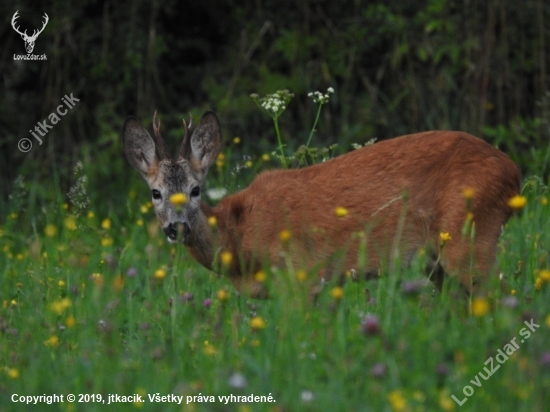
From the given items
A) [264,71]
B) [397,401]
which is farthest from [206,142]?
[397,401]

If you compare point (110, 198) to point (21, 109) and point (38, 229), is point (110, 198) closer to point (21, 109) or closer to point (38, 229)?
point (38, 229)

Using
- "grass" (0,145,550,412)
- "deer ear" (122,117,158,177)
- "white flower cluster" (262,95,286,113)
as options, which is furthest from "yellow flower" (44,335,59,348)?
"white flower cluster" (262,95,286,113)

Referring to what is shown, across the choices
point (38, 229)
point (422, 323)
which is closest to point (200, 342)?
point (422, 323)

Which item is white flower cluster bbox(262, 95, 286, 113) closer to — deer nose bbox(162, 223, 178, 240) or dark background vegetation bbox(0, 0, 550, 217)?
deer nose bbox(162, 223, 178, 240)

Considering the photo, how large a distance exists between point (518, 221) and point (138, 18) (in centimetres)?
406

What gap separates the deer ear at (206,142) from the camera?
20.1ft

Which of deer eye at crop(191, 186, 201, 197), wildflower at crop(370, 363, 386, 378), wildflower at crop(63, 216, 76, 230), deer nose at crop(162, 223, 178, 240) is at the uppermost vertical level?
wildflower at crop(370, 363, 386, 378)

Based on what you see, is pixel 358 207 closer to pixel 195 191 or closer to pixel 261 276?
pixel 195 191

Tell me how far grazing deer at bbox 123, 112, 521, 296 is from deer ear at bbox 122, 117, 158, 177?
0.08m

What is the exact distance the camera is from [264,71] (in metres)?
8.88

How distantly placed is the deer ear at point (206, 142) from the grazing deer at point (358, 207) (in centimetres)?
6

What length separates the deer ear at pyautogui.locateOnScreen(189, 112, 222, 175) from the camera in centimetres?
613

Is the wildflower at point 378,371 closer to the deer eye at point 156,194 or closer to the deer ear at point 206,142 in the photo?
the deer eye at point 156,194

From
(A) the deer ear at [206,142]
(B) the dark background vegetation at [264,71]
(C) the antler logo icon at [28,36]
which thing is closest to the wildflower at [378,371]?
(A) the deer ear at [206,142]
